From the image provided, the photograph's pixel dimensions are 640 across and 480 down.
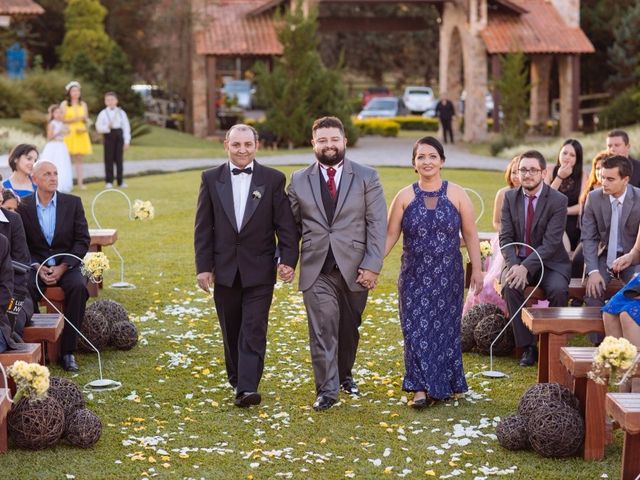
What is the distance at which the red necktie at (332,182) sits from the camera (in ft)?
24.8

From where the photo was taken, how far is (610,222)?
8.96 m

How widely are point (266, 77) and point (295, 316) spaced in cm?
2286

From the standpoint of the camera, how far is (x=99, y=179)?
22.2 metres

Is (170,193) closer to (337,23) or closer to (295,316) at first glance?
(295,316)

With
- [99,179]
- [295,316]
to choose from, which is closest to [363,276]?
[295,316]

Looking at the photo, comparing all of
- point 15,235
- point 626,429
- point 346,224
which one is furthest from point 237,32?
point 626,429

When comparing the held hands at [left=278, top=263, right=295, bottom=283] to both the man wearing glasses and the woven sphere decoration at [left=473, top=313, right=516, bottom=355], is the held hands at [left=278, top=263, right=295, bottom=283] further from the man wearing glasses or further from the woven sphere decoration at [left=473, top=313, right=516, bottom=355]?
the man wearing glasses

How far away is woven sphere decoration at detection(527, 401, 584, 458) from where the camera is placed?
6.43m

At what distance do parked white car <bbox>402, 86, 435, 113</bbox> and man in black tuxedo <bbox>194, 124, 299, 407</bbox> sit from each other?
4482 cm

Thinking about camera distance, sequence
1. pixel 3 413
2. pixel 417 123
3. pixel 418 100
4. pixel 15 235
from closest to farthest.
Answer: pixel 3 413 < pixel 15 235 < pixel 417 123 < pixel 418 100

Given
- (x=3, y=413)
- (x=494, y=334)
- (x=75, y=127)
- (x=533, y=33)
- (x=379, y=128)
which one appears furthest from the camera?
(x=379, y=128)

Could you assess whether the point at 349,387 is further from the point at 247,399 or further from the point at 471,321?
the point at 471,321

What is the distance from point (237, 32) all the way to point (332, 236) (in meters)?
29.0

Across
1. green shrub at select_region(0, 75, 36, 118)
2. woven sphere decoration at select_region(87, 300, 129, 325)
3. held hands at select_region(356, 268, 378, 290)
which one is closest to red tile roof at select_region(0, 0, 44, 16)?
green shrub at select_region(0, 75, 36, 118)
